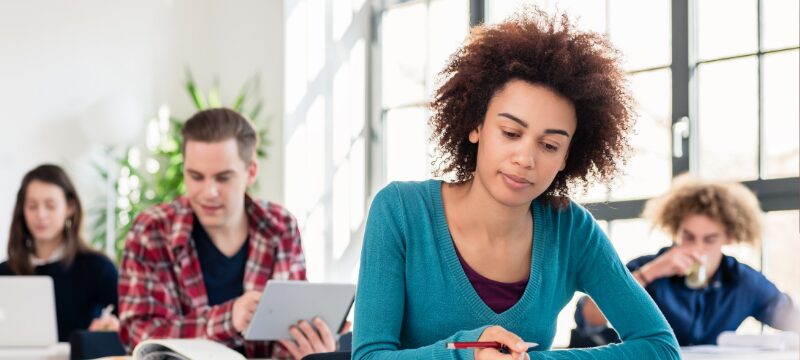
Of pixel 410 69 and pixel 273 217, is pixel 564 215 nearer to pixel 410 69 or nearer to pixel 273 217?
pixel 273 217

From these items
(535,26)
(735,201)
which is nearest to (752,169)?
(735,201)

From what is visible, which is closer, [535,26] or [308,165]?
[535,26]

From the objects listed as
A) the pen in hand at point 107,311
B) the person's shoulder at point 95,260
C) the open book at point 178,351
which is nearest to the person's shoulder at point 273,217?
the open book at point 178,351

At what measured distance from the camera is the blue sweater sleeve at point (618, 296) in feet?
6.31

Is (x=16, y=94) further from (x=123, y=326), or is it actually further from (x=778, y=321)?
(x=778, y=321)

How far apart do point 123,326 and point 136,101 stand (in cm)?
473

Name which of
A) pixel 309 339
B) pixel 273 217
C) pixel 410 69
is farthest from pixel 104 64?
pixel 309 339

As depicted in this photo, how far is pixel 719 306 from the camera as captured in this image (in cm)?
388

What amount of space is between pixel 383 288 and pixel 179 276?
1385 millimetres

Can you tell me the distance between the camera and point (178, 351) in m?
2.13

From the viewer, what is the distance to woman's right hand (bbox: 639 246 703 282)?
12.5ft

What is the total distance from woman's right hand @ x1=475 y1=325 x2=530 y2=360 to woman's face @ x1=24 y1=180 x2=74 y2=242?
3733mm

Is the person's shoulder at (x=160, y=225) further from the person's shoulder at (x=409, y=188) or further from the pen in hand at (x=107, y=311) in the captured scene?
the pen in hand at (x=107, y=311)

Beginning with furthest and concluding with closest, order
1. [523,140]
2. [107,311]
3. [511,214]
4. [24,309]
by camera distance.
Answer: [107,311], [24,309], [511,214], [523,140]
